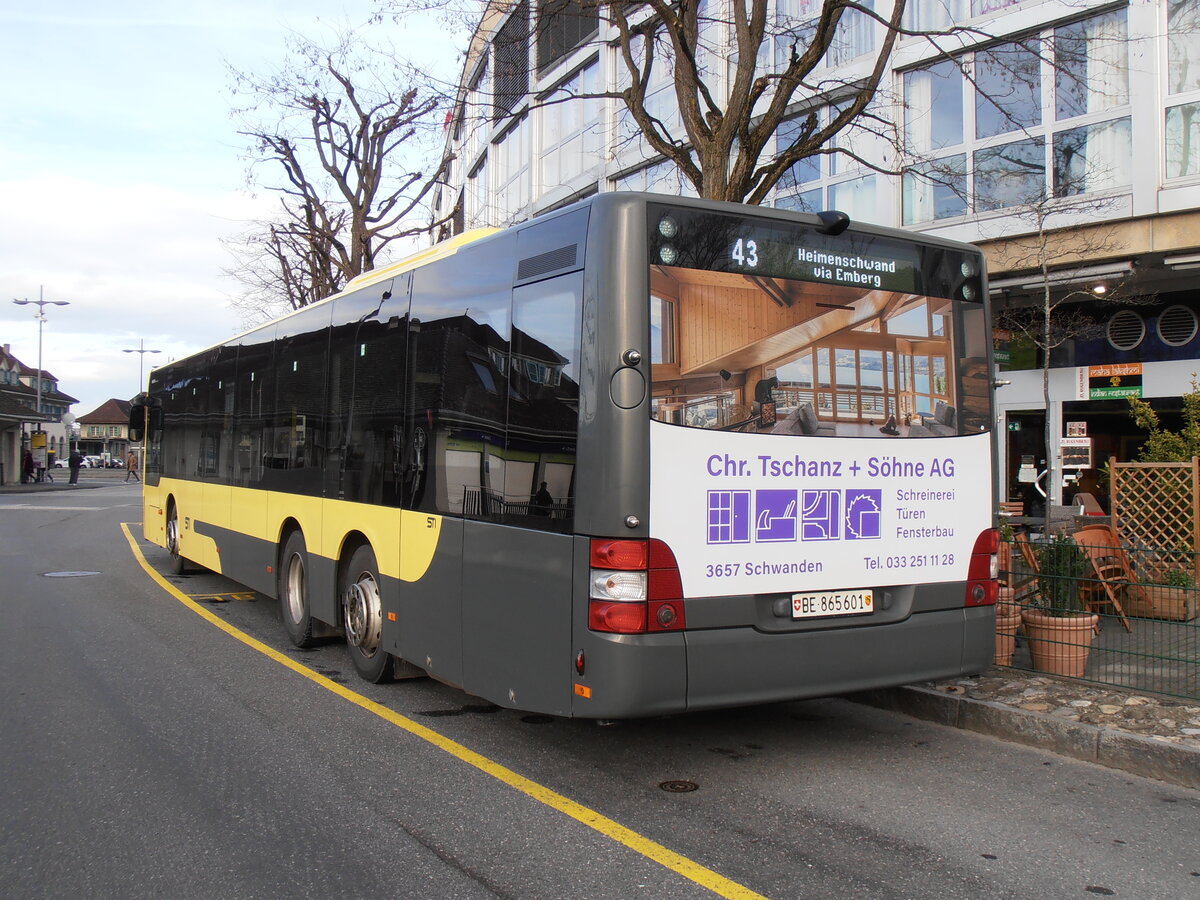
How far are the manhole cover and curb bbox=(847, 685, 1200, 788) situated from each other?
2.03 m

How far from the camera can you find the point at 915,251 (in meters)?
5.35

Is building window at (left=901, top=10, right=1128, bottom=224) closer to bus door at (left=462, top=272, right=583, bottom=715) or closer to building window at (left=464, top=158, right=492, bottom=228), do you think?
bus door at (left=462, top=272, right=583, bottom=715)

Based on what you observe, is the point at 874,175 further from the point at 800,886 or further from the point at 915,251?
the point at 800,886

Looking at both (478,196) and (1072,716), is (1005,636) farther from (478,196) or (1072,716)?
(478,196)

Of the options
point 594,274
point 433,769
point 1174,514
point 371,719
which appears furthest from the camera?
point 1174,514

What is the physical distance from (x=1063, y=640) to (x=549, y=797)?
3965mm

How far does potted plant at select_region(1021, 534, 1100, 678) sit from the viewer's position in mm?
6551

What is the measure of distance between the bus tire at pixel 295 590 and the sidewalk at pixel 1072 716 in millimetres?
4465

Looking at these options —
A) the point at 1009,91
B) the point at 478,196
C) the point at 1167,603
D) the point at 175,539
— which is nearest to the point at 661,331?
the point at 1167,603

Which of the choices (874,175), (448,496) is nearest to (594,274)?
(448,496)

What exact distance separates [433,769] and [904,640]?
2549 millimetres

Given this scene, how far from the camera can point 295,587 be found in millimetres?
8227

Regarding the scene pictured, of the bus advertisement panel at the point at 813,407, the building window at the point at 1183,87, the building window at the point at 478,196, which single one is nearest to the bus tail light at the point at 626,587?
the bus advertisement panel at the point at 813,407

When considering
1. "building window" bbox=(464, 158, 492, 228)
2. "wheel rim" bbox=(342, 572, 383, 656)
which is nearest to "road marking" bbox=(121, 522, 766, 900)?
"wheel rim" bbox=(342, 572, 383, 656)
